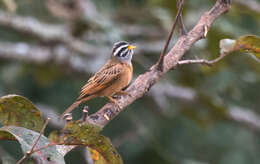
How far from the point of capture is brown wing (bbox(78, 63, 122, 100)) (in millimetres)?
4941

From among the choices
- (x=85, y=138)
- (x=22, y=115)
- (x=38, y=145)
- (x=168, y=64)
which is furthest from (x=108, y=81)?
(x=38, y=145)

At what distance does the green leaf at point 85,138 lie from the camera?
2.69m

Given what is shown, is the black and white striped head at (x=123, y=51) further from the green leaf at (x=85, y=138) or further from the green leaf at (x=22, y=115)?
the green leaf at (x=85, y=138)

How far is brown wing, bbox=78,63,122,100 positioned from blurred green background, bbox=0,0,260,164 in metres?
1.30

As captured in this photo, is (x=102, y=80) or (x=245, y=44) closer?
(x=245, y=44)

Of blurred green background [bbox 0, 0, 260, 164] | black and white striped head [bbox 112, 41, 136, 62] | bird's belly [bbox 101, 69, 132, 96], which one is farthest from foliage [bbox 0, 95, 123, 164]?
blurred green background [bbox 0, 0, 260, 164]

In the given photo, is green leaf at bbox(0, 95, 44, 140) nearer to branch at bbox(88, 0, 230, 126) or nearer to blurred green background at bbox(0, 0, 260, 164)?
branch at bbox(88, 0, 230, 126)

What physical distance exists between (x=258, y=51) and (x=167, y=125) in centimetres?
424

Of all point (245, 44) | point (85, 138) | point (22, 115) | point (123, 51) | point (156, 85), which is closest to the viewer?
point (85, 138)

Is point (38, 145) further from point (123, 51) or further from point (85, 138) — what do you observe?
point (123, 51)

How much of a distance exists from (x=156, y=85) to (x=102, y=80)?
2.68 m

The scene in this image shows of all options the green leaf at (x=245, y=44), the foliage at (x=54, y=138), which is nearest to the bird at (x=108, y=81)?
the green leaf at (x=245, y=44)

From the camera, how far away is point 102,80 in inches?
204

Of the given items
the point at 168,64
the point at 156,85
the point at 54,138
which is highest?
the point at 54,138
